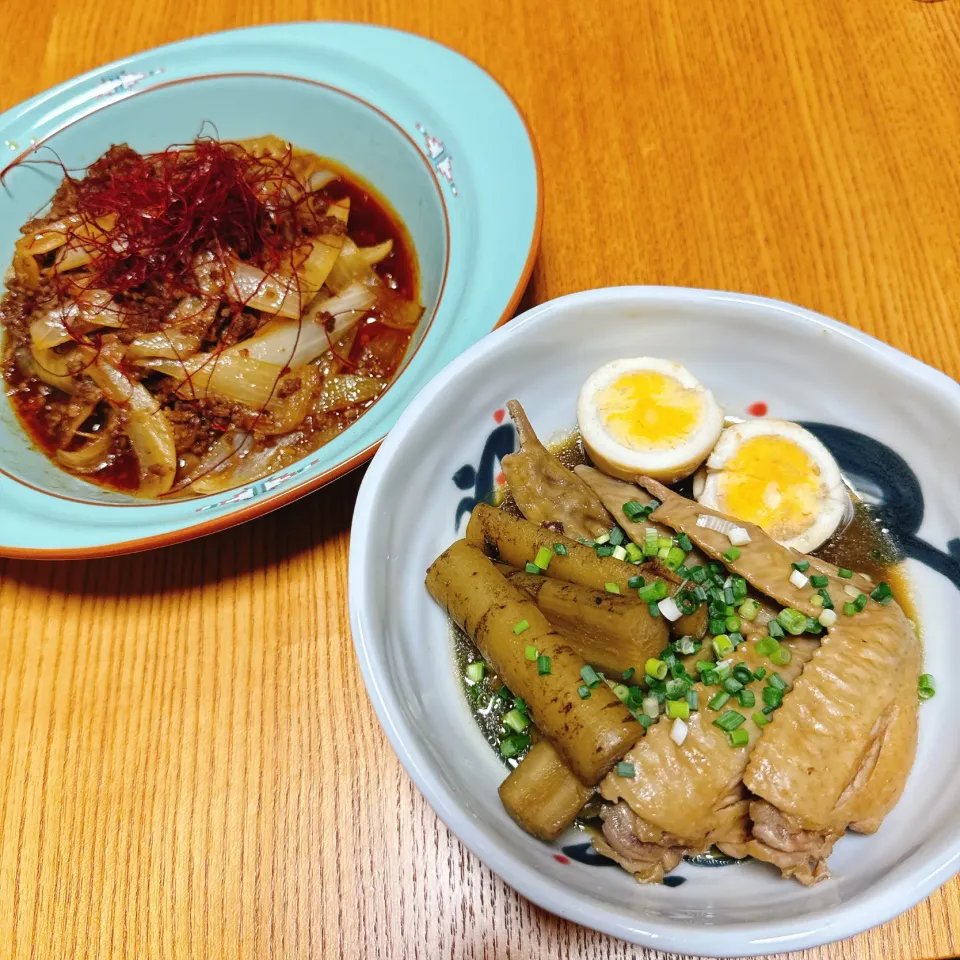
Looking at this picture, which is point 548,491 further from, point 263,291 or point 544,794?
point 263,291

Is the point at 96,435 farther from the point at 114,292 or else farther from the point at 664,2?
the point at 664,2

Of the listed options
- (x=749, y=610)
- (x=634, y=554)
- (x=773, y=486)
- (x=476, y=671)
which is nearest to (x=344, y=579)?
(x=476, y=671)

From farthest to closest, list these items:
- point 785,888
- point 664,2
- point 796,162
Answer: point 664,2
point 796,162
point 785,888

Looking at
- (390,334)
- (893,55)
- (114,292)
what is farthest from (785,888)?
(893,55)

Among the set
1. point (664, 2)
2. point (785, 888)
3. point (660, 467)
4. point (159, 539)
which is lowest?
point (159, 539)

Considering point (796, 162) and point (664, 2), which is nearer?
point (796, 162)

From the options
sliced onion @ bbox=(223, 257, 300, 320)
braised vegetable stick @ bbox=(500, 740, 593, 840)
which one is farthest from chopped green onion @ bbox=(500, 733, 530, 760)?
sliced onion @ bbox=(223, 257, 300, 320)
